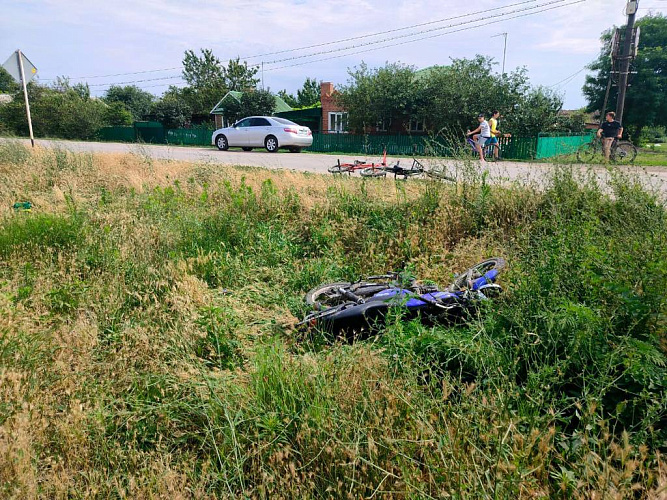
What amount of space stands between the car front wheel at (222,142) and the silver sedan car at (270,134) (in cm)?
62

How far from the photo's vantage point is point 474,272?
423 centimetres

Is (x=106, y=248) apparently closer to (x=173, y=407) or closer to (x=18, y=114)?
(x=173, y=407)

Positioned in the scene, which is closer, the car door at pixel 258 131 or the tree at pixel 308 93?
the car door at pixel 258 131

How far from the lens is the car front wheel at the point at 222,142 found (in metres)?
24.5

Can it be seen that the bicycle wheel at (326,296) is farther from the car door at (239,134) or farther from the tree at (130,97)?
the tree at (130,97)

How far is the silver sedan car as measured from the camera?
2225cm

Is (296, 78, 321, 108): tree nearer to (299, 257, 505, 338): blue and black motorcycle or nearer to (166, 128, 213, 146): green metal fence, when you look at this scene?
(166, 128, 213, 146): green metal fence

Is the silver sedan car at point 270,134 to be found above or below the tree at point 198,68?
below

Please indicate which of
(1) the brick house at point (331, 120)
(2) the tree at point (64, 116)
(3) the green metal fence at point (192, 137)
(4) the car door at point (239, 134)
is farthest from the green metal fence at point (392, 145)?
(2) the tree at point (64, 116)

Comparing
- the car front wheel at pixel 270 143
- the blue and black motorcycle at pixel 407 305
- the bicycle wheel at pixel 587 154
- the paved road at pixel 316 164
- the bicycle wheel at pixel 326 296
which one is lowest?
the bicycle wheel at pixel 326 296

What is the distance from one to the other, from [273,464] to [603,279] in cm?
234

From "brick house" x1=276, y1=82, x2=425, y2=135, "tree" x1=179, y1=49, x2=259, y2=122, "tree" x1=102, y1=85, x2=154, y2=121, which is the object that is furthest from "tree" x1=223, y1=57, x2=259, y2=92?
"tree" x1=102, y1=85, x2=154, y2=121

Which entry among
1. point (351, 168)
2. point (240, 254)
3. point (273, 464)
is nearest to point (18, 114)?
point (351, 168)

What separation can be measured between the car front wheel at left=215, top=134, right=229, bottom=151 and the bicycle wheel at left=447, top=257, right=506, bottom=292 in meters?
22.1
